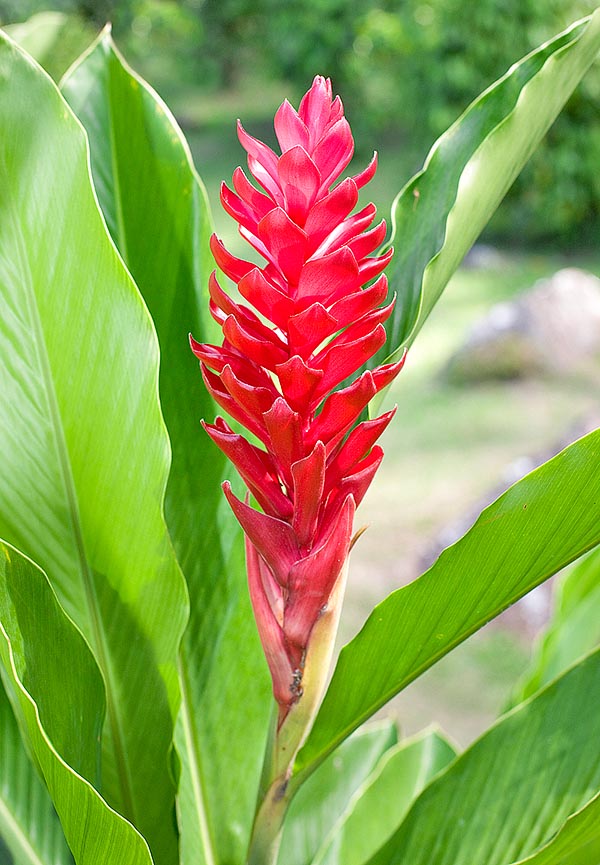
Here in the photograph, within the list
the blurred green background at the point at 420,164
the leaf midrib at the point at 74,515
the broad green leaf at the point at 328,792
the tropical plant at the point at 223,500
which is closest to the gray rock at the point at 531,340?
the blurred green background at the point at 420,164

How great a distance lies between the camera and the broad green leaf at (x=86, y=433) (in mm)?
648

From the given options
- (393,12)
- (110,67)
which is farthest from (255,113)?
(110,67)

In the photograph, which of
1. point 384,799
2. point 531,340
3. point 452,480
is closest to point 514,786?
point 384,799

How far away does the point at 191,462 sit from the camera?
2.56 feet

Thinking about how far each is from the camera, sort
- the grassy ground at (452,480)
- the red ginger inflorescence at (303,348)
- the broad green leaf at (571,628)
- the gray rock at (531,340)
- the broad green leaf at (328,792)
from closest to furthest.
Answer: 1. the red ginger inflorescence at (303,348)
2. the broad green leaf at (571,628)
3. the broad green leaf at (328,792)
4. the grassy ground at (452,480)
5. the gray rock at (531,340)

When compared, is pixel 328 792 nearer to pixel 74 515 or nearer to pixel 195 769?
pixel 195 769

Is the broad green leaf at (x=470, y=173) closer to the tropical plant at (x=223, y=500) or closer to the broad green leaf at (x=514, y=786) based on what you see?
the tropical plant at (x=223, y=500)

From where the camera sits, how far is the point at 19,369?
0.70 metres

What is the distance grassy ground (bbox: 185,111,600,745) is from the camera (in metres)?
2.48

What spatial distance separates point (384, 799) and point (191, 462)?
0.48 m

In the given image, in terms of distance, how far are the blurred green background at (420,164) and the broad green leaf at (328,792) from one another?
865 millimetres

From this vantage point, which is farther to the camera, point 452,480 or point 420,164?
point 420,164

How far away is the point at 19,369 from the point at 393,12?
9721 millimetres

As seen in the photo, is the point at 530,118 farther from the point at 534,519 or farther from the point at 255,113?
the point at 255,113
